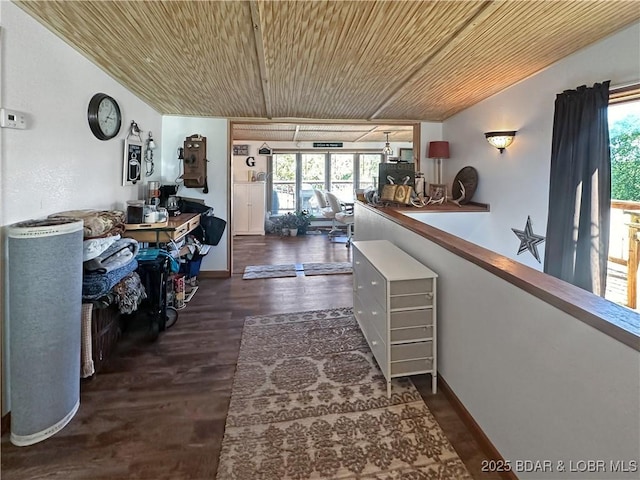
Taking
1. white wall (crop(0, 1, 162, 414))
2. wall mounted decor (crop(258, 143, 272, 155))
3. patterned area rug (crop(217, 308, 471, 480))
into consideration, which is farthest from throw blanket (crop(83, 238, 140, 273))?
wall mounted decor (crop(258, 143, 272, 155))

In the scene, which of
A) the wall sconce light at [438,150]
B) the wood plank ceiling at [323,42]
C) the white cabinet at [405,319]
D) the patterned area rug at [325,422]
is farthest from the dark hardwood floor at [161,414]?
the wall sconce light at [438,150]

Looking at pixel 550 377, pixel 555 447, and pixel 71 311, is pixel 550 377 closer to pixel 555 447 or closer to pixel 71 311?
pixel 555 447

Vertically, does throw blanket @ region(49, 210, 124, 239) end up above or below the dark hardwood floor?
above

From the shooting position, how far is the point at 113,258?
2.19 m

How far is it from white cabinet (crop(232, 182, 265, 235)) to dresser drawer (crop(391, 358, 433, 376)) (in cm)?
617

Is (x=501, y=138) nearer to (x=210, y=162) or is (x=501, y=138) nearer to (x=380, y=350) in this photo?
(x=380, y=350)

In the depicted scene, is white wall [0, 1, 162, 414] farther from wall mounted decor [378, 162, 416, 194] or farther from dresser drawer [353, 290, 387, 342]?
wall mounted decor [378, 162, 416, 194]

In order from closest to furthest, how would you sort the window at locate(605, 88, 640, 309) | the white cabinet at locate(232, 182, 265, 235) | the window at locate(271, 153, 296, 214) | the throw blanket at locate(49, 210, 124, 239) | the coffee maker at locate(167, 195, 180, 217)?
the throw blanket at locate(49, 210, 124, 239) → the window at locate(605, 88, 640, 309) → the coffee maker at locate(167, 195, 180, 217) → the white cabinet at locate(232, 182, 265, 235) → the window at locate(271, 153, 296, 214)

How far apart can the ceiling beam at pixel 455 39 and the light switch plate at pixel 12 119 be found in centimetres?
252

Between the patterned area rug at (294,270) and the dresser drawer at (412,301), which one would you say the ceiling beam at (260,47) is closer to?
the dresser drawer at (412,301)

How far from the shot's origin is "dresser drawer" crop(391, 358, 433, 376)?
2.01 meters

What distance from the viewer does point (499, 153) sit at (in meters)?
3.65

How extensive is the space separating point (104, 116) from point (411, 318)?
2.79 meters

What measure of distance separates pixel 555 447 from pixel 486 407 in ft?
1.45
